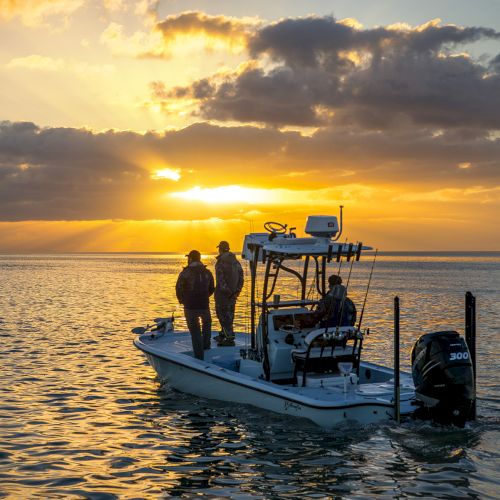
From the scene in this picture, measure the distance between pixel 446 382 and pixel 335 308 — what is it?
7.68 ft

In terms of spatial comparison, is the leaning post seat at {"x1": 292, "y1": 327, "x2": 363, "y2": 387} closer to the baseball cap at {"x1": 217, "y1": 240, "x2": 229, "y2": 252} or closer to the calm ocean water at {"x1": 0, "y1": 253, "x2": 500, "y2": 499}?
the calm ocean water at {"x1": 0, "y1": 253, "x2": 500, "y2": 499}

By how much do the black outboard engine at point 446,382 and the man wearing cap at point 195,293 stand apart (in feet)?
18.0

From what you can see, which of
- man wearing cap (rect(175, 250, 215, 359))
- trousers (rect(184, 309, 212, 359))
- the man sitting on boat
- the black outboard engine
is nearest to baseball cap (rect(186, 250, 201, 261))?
man wearing cap (rect(175, 250, 215, 359))

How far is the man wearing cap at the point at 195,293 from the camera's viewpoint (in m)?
13.9

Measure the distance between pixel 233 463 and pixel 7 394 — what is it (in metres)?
6.18

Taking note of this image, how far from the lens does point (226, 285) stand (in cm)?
1562

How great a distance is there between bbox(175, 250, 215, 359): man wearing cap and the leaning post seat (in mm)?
3125

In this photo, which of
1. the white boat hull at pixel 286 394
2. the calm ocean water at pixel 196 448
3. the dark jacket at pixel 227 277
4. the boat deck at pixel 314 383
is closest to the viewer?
the calm ocean water at pixel 196 448

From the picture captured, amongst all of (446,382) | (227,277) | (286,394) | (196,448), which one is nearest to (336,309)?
(286,394)

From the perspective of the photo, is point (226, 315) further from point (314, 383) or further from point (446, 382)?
point (446, 382)

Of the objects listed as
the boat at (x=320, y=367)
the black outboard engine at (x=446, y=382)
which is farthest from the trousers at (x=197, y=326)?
the black outboard engine at (x=446, y=382)

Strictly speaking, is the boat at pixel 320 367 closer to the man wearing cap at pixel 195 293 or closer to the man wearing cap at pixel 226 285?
the man wearing cap at pixel 195 293

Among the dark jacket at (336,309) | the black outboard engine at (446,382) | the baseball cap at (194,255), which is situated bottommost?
the black outboard engine at (446,382)

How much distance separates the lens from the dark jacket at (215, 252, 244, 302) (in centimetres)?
1550
